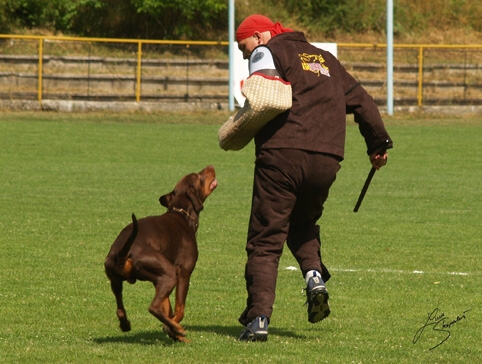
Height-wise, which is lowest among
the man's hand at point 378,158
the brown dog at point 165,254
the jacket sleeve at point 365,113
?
the brown dog at point 165,254

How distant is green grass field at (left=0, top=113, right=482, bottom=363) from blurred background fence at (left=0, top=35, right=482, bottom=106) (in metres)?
8.16

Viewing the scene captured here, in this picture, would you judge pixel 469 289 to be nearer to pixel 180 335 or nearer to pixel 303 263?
pixel 303 263

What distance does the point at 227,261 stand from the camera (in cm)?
951

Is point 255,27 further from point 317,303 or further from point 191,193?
point 317,303

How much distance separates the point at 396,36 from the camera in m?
35.0

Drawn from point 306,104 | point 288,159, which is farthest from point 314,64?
point 288,159

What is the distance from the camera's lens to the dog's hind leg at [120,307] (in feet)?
19.3

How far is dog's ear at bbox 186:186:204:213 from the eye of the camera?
641cm

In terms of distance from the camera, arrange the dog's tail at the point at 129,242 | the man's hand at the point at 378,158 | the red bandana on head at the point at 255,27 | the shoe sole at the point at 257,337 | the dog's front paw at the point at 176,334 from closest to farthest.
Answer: the dog's tail at the point at 129,242
the dog's front paw at the point at 176,334
the shoe sole at the point at 257,337
the red bandana on head at the point at 255,27
the man's hand at the point at 378,158

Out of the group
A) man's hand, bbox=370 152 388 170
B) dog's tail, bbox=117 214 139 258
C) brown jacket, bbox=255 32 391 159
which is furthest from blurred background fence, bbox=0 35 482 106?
dog's tail, bbox=117 214 139 258

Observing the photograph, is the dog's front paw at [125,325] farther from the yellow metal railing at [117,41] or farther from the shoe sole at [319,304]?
the yellow metal railing at [117,41]

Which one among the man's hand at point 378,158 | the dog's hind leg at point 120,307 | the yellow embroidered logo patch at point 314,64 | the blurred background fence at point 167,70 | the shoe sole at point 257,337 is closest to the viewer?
the dog's hind leg at point 120,307

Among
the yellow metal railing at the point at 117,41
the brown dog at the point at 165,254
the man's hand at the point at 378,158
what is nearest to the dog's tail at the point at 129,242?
the brown dog at the point at 165,254

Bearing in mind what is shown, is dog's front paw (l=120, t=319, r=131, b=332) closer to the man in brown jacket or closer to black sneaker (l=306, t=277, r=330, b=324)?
the man in brown jacket
